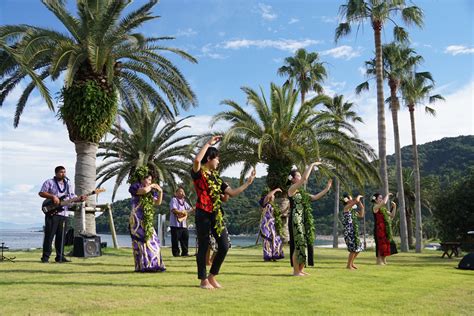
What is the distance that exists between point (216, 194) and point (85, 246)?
275 inches

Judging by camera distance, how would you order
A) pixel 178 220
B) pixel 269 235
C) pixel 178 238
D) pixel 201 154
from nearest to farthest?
pixel 201 154
pixel 269 235
pixel 178 220
pixel 178 238

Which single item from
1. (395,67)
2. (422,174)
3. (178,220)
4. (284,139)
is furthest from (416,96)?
(422,174)

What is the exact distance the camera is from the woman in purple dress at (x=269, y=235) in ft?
45.6

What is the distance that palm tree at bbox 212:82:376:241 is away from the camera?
21312mm

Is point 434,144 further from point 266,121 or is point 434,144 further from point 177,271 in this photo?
point 177,271

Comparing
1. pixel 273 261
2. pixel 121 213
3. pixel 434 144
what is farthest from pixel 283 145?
pixel 434 144

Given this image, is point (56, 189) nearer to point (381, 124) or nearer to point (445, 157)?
point (381, 124)

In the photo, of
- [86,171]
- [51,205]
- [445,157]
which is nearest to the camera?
[51,205]

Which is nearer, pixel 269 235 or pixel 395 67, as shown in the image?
pixel 269 235

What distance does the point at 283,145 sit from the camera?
71.6 ft

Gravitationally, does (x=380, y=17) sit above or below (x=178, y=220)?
above

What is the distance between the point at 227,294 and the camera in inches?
252

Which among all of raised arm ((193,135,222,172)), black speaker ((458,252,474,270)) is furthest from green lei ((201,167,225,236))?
black speaker ((458,252,474,270))

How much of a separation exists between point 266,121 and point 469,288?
14651 mm
